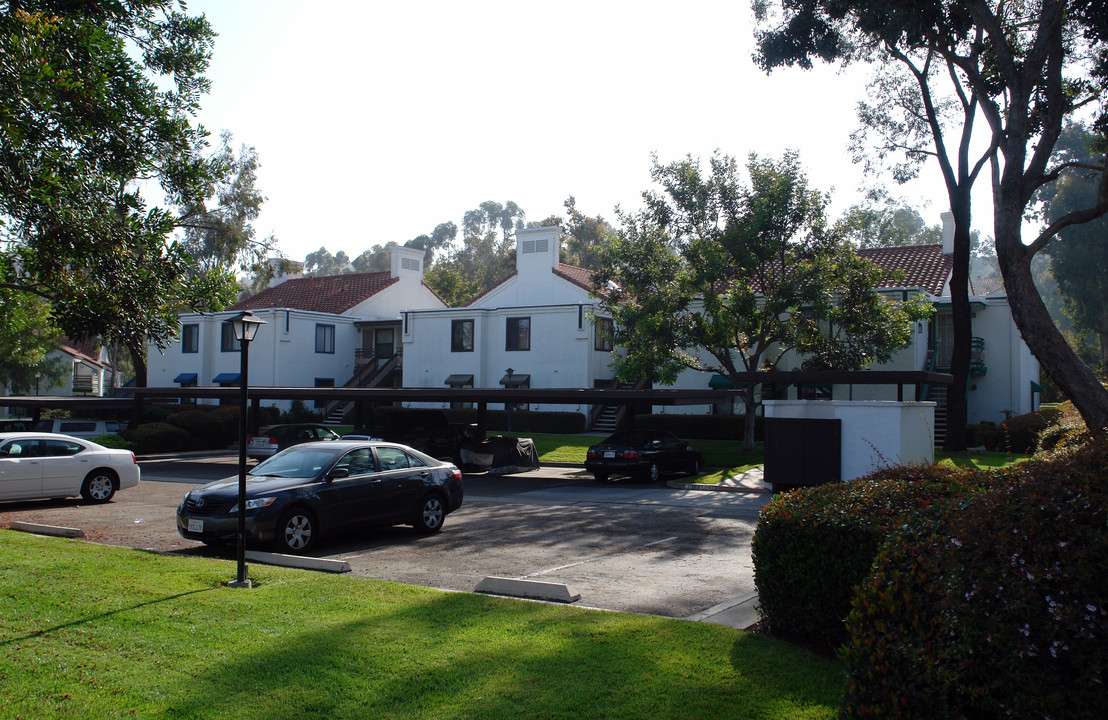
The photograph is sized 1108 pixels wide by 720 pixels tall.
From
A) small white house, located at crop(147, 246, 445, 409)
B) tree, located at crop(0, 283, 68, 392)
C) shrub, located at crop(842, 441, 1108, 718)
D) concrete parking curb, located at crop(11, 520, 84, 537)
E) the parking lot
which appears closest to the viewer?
shrub, located at crop(842, 441, 1108, 718)

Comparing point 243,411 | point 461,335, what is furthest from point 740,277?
point 243,411

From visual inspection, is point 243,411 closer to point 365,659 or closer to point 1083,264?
point 365,659

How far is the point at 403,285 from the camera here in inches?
2014

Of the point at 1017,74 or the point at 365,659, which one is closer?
the point at 365,659

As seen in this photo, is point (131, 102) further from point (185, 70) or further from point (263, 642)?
point (263, 642)

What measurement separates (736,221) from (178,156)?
811 inches

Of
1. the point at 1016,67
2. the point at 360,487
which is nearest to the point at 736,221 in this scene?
→ the point at 1016,67

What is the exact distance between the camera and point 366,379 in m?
45.0

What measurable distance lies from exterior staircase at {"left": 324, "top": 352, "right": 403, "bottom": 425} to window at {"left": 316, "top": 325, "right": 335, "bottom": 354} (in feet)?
6.61

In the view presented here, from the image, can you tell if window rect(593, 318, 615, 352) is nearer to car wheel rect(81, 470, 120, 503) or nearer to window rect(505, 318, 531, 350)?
window rect(505, 318, 531, 350)

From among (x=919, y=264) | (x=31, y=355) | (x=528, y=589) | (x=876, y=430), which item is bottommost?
(x=528, y=589)

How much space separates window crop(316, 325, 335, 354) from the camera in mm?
45250

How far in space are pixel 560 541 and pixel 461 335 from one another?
98.0 feet

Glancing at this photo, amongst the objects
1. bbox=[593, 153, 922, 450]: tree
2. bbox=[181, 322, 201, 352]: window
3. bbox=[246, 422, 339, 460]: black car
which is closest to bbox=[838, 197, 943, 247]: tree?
bbox=[593, 153, 922, 450]: tree
